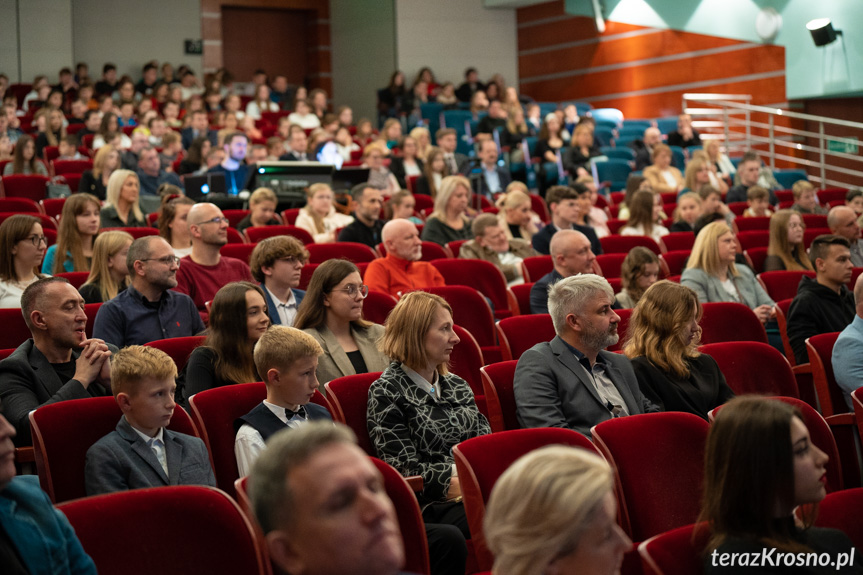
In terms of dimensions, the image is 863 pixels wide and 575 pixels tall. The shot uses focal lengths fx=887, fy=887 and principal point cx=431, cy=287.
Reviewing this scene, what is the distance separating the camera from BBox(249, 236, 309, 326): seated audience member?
3.54m

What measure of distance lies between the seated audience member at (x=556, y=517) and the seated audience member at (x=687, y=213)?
4914 mm

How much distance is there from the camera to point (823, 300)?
3766mm

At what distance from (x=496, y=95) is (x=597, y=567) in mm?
11586

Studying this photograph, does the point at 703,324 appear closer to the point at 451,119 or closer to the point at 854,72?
the point at 854,72

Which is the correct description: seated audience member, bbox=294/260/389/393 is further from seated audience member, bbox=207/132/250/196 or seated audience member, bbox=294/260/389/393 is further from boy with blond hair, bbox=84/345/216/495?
seated audience member, bbox=207/132/250/196

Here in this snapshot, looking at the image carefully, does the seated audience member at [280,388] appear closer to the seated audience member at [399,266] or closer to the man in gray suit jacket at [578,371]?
the man in gray suit jacket at [578,371]

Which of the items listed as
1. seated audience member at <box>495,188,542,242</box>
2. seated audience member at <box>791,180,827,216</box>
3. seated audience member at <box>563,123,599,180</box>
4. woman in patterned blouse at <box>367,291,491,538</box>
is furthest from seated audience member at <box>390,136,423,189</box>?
woman in patterned blouse at <box>367,291,491,538</box>

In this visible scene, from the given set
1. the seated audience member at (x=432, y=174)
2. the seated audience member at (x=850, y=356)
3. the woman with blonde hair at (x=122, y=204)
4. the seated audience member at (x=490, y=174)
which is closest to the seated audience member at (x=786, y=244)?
the seated audience member at (x=850, y=356)

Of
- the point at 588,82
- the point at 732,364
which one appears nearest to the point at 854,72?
the point at 588,82

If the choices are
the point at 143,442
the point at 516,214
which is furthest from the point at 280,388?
the point at 516,214

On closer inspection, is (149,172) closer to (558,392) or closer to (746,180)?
(746,180)

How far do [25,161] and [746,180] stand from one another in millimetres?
5967

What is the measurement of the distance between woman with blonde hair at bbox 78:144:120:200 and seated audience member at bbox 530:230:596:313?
12.1 feet

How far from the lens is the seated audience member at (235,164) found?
7.22 meters
